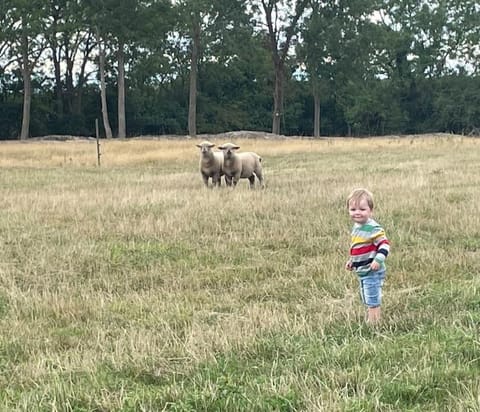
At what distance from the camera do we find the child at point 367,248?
516cm

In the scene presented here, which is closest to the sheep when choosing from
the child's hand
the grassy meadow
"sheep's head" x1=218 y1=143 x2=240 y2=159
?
"sheep's head" x1=218 y1=143 x2=240 y2=159

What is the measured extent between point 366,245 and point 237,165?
11156mm

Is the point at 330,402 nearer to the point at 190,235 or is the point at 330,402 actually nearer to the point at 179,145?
the point at 190,235

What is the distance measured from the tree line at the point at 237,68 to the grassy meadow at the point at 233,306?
37237 millimetres

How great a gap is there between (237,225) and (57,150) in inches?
976

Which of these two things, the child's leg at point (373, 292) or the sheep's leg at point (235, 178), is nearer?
the child's leg at point (373, 292)

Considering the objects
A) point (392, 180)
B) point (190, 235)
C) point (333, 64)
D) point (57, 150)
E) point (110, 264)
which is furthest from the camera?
point (333, 64)

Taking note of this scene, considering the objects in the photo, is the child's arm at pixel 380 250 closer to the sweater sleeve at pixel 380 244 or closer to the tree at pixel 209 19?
the sweater sleeve at pixel 380 244

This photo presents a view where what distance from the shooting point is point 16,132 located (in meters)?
55.4

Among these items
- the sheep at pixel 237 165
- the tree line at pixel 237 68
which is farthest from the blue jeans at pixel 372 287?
the tree line at pixel 237 68

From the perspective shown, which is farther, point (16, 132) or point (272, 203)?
Answer: point (16, 132)

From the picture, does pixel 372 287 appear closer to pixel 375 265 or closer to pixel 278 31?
pixel 375 265

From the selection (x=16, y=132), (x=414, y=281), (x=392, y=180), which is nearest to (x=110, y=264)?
(x=414, y=281)

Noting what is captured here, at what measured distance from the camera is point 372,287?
17.1ft
